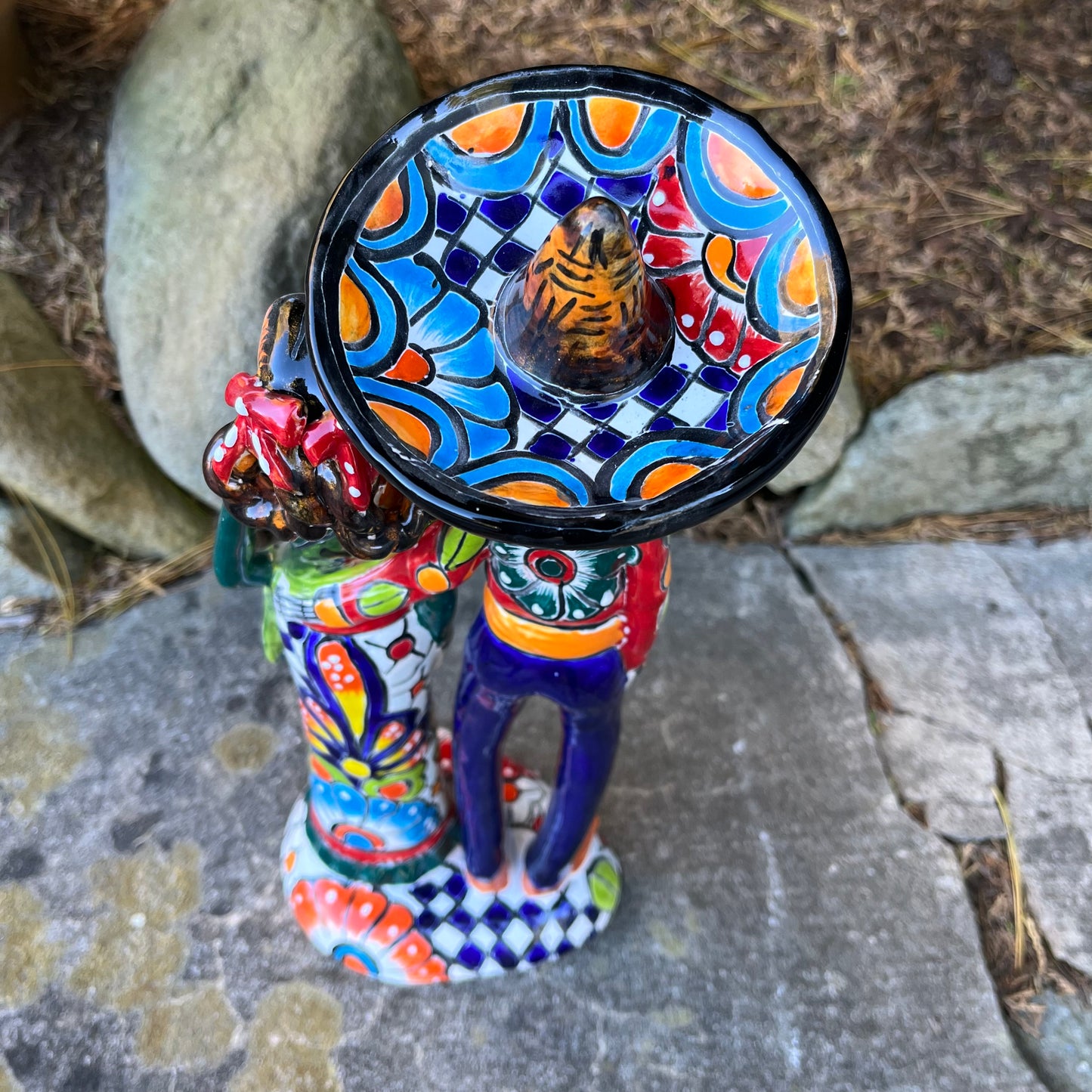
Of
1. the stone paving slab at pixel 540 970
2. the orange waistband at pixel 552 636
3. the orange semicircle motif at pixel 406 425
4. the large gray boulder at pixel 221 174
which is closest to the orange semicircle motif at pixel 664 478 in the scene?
the orange semicircle motif at pixel 406 425

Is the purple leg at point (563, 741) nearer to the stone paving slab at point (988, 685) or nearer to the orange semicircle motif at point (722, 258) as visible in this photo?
the orange semicircle motif at point (722, 258)

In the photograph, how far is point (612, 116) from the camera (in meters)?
0.79

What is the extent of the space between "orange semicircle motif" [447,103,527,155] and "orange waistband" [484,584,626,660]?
39 cm

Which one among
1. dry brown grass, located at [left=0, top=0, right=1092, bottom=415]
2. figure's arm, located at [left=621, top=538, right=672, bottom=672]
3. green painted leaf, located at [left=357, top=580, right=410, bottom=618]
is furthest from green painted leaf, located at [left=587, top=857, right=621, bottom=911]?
dry brown grass, located at [left=0, top=0, right=1092, bottom=415]

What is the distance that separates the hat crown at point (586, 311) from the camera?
2.22 feet

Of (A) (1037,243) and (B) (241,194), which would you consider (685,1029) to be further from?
(A) (1037,243)

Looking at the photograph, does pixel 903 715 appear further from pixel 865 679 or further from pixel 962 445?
pixel 962 445

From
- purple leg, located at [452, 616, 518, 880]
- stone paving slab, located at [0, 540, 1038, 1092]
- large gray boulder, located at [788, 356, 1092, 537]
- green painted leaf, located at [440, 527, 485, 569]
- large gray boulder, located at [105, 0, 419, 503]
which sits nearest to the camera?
green painted leaf, located at [440, 527, 485, 569]

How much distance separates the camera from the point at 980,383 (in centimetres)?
183

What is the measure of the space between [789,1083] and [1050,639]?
0.94 metres

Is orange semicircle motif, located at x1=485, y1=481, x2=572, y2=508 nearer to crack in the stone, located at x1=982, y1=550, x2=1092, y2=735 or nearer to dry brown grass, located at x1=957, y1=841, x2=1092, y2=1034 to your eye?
dry brown grass, located at x1=957, y1=841, x2=1092, y2=1034

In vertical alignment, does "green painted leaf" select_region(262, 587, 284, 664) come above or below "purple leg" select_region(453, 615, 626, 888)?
above

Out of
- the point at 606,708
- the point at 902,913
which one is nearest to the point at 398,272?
the point at 606,708

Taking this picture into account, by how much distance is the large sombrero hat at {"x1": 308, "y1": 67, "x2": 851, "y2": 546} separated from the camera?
0.68 m
